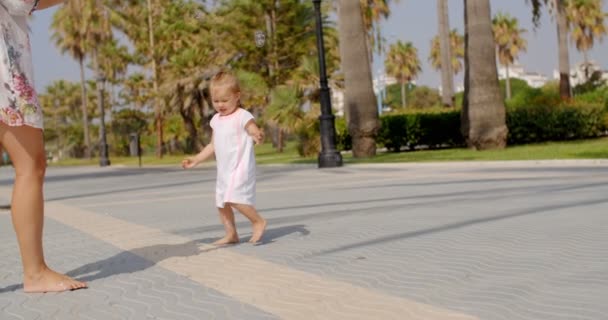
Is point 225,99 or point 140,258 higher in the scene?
point 225,99

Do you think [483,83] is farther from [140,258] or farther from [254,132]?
[140,258]

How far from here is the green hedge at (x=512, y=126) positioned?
86.5ft

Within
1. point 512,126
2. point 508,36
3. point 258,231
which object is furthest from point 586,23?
point 258,231

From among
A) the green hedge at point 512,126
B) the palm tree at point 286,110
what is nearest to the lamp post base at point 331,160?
the green hedge at point 512,126

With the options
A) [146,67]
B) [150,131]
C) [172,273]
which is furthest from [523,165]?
[150,131]

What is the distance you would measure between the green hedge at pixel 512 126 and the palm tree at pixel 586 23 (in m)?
46.2

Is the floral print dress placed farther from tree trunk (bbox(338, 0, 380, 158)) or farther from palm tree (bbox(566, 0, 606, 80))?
palm tree (bbox(566, 0, 606, 80))

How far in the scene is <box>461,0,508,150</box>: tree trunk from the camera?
23125 millimetres

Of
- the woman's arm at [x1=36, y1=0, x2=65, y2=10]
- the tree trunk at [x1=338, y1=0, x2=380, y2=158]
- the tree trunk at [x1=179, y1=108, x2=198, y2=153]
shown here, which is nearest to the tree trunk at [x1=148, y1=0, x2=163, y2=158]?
the tree trunk at [x1=179, y1=108, x2=198, y2=153]

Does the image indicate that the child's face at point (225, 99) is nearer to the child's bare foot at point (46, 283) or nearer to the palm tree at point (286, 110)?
the child's bare foot at point (46, 283)

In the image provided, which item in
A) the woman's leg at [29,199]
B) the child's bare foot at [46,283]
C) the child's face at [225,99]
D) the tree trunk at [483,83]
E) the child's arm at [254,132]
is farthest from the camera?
the tree trunk at [483,83]

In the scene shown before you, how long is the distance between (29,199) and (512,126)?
2322 centimetres

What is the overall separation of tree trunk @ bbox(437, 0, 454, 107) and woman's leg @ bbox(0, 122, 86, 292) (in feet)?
100

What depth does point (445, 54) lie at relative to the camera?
35.3 meters
